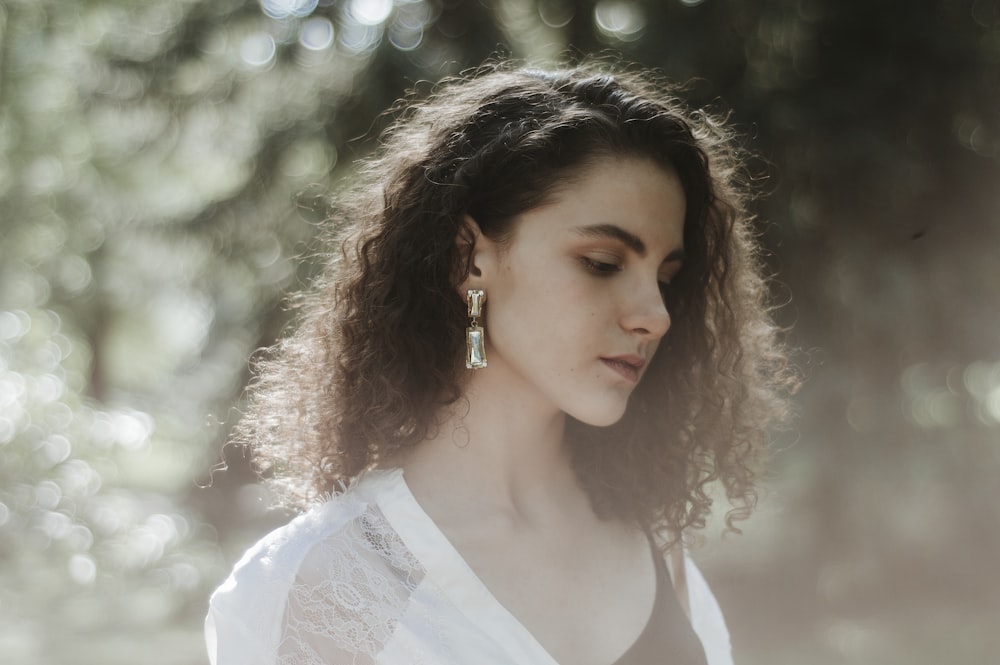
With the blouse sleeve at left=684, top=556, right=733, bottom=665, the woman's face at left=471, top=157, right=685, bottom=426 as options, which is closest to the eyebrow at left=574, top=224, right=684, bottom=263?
the woman's face at left=471, top=157, right=685, bottom=426

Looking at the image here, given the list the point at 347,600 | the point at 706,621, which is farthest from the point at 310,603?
the point at 706,621

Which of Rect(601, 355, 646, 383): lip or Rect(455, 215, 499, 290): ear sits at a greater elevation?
Rect(455, 215, 499, 290): ear

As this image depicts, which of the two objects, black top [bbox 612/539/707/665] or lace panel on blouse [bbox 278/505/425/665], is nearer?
lace panel on blouse [bbox 278/505/425/665]

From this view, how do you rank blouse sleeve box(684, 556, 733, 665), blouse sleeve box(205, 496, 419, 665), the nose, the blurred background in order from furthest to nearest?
the blurred background
blouse sleeve box(684, 556, 733, 665)
the nose
blouse sleeve box(205, 496, 419, 665)

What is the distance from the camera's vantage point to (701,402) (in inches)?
57.1

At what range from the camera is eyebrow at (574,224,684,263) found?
1.10m

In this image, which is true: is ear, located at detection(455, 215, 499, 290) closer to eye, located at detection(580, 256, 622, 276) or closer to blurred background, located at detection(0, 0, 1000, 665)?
eye, located at detection(580, 256, 622, 276)

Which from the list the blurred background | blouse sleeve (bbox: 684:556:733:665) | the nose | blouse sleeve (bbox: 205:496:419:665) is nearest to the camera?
blouse sleeve (bbox: 205:496:419:665)

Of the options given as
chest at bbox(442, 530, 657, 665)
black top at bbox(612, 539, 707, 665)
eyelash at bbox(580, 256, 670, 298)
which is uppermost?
eyelash at bbox(580, 256, 670, 298)

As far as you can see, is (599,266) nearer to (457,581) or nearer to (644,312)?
(644,312)

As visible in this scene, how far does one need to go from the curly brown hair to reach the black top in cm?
10

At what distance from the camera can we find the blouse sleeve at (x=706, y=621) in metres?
1.34

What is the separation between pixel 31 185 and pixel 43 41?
2.74 feet

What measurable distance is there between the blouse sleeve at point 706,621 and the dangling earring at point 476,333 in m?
0.52
